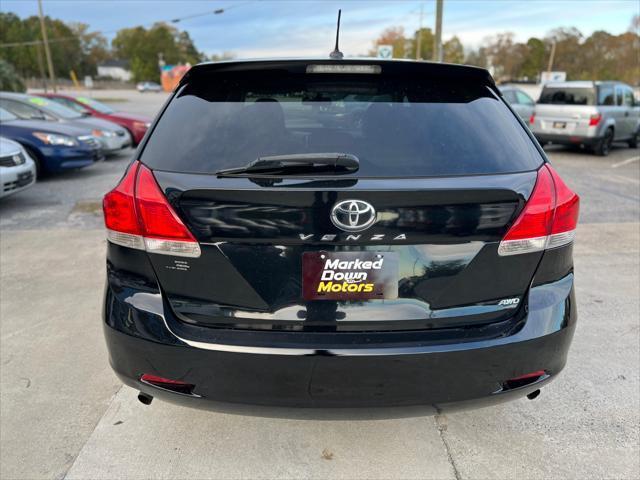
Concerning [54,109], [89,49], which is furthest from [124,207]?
[89,49]

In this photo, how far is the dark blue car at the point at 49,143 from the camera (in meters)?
9.24

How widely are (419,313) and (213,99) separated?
4.04 feet

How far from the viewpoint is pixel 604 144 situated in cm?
1299

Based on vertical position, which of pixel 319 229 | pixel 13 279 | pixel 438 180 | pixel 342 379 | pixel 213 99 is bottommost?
pixel 13 279

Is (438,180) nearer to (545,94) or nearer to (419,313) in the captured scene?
(419,313)

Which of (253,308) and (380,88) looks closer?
(253,308)

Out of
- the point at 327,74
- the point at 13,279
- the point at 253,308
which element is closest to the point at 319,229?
the point at 253,308

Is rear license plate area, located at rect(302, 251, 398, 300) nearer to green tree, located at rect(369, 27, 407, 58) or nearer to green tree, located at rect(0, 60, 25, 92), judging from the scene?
green tree, located at rect(0, 60, 25, 92)

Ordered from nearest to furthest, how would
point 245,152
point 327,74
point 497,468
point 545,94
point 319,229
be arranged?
point 319,229
point 245,152
point 327,74
point 497,468
point 545,94

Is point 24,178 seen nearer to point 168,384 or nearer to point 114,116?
point 168,384

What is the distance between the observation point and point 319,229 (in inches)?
69.4

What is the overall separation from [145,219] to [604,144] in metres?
13.8

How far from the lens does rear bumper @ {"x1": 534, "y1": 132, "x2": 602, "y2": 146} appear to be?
1252cm

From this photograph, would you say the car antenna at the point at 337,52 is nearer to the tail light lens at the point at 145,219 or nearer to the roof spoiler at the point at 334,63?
the roof spoiler at the point at 334,63
